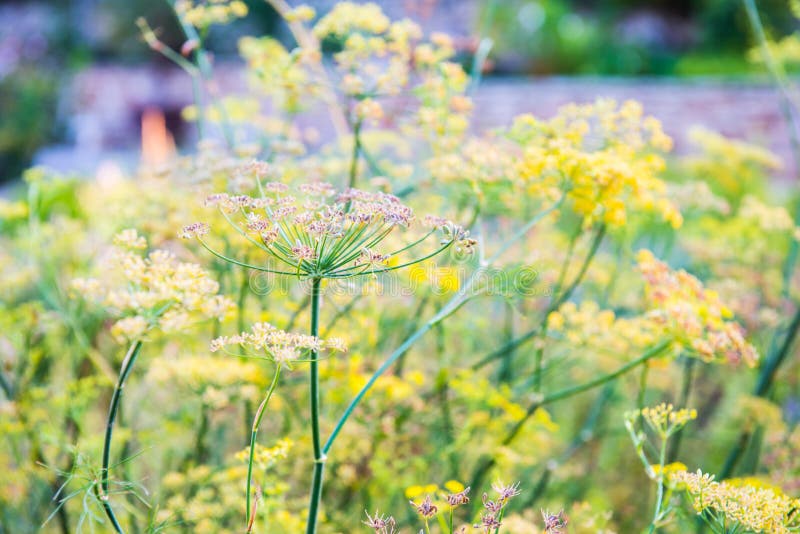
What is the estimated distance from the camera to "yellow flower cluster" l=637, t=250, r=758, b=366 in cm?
192

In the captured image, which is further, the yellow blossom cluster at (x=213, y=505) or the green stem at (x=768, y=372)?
the green stem at (x=768, y=372)

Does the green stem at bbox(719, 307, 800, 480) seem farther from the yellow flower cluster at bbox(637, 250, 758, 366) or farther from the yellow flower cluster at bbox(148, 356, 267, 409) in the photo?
the yellow flower cluster at bbox(148, 356, 267, 409)

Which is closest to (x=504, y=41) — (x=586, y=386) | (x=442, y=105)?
(x=442, y=105)

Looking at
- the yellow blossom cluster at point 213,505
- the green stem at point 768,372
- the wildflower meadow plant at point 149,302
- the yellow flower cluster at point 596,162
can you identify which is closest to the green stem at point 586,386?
the yellow flower cluster at point 596,162

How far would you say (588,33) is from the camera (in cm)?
1131

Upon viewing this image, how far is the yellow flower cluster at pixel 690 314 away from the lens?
1.92 meters

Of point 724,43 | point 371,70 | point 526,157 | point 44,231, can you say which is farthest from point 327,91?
point 724,43

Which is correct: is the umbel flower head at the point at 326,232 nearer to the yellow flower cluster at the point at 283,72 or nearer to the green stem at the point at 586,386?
the green stem at the point at 586,386

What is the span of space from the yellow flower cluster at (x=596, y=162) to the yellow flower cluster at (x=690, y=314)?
209 millimetres

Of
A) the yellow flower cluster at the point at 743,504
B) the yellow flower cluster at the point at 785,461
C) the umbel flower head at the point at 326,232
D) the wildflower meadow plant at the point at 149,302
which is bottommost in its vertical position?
the yellow flower cluster at the point at 785,461

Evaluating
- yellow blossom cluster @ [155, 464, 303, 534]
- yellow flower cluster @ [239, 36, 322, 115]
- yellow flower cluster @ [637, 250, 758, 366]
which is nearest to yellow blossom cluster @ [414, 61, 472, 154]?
yellow flower cluster @ [239, 36, 322, 115]

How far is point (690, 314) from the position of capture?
1944mm

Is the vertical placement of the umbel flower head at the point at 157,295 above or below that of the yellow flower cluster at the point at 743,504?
above

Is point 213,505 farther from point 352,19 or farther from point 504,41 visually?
point 504,41
